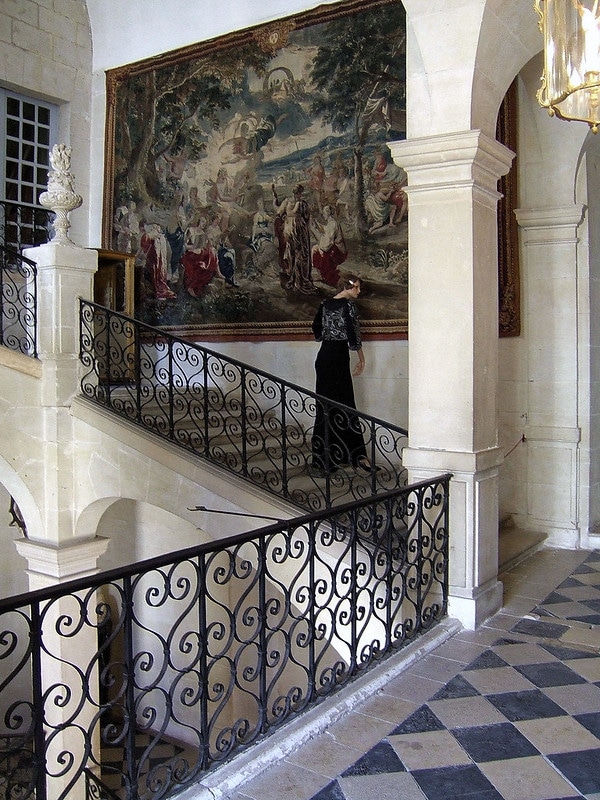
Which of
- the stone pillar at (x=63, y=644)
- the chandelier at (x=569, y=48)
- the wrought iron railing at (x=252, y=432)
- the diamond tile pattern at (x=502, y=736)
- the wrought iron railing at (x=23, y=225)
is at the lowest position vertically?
the stone pillar at (x=63, y=644)

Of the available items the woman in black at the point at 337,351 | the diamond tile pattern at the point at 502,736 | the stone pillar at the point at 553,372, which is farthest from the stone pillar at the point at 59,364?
the diamond tile pattern at the point at 502,736

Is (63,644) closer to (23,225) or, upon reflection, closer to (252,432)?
(252,432)

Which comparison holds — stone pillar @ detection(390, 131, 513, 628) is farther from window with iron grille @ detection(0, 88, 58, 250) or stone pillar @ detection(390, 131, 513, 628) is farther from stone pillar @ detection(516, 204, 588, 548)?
window with iron grille @ detection(0, 88, 58, 250)

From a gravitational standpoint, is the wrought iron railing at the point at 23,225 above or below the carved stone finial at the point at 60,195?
above

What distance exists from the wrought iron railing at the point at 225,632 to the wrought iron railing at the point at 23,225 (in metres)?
4.49

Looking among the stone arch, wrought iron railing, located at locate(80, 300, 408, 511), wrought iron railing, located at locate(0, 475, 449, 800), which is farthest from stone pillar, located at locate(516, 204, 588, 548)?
the stone arch

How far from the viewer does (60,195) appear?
250 inches

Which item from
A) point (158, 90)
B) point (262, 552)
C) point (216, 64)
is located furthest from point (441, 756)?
point (158, 90)

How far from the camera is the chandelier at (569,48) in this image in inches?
116

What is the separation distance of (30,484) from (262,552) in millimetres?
4085

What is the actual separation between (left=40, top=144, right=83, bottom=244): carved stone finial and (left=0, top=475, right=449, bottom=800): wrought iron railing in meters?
3.01

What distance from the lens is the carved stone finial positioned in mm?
6332

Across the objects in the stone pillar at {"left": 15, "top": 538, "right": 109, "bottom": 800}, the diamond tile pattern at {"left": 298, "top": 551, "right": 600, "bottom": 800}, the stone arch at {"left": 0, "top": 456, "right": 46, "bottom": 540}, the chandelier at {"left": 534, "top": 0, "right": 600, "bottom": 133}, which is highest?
the chandelier at {"left": 534, "top": 0, "right": 600, "bottom": 133}

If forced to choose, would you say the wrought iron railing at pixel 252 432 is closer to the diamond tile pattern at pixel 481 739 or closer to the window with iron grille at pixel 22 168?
the diamond tile pattern at pixel 481 739
